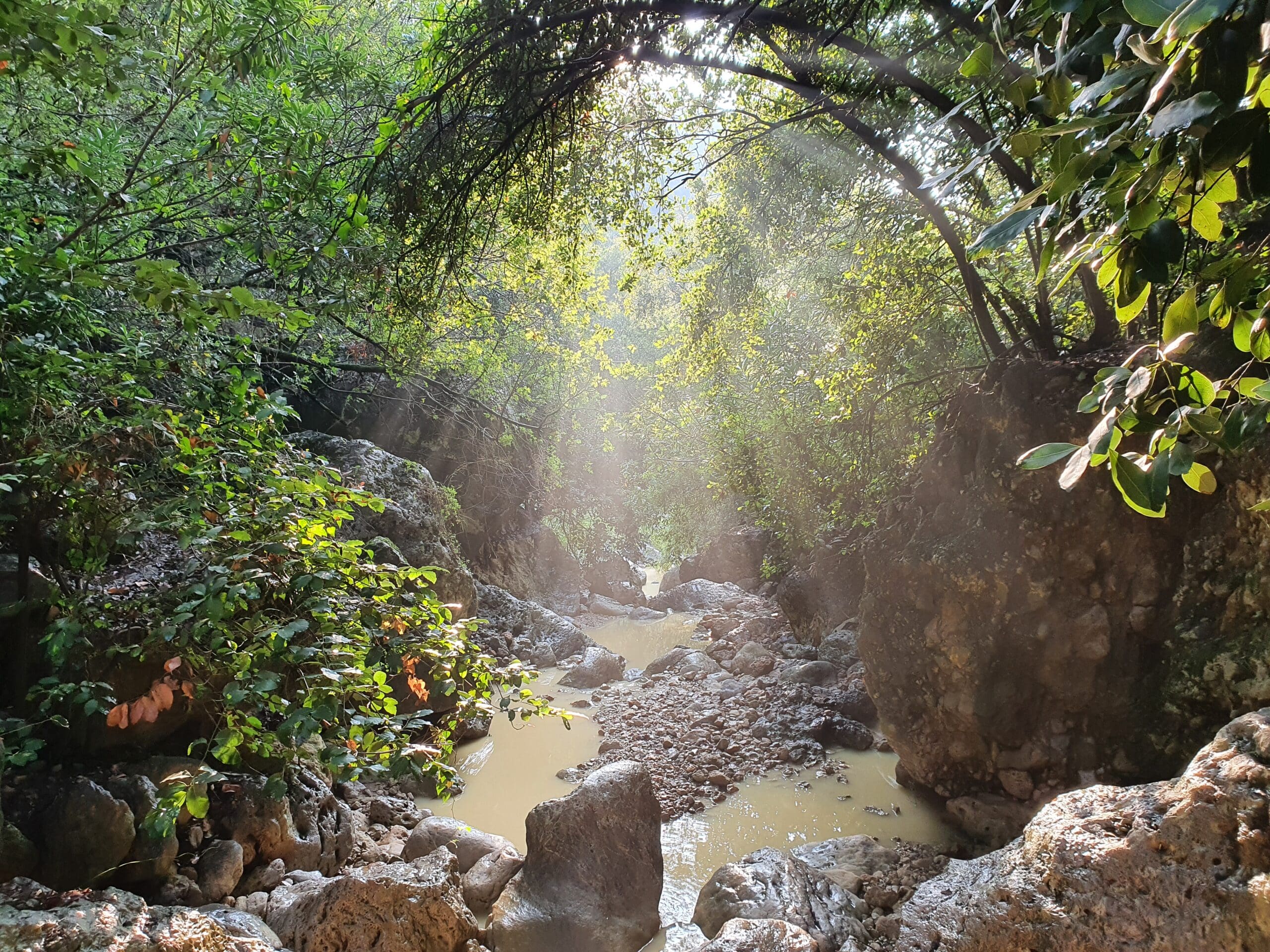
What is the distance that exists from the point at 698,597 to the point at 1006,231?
1687 centimetres

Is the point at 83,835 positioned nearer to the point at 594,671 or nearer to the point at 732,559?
the point at 594,671

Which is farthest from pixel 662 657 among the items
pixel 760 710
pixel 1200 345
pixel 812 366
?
pixel 1200 345

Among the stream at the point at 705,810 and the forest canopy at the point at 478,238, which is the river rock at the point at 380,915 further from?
the stream at the point at 705,810

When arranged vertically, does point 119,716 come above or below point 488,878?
above

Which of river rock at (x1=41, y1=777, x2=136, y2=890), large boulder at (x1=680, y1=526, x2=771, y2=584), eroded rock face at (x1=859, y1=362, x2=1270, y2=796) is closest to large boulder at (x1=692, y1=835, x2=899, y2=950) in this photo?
eroded rock face at (x1=859, y1=362, x2=1270, y2=796)

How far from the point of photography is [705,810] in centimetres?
589

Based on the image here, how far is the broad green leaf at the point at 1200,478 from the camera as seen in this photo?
2.22 feet

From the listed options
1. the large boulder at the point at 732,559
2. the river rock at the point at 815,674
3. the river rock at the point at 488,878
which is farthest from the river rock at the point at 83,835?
the large boulder at the point at 732,559

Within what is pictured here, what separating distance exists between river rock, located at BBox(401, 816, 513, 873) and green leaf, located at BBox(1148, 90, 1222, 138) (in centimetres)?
548

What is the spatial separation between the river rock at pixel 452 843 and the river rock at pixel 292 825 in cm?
51

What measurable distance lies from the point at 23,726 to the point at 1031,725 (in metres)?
5.66

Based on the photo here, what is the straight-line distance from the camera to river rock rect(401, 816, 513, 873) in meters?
4.82

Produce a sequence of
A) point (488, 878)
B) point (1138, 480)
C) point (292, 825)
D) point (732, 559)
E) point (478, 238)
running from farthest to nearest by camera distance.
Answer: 1. point (732, 559)
2. point (488, 878)
3. point (292, 825)
4. point (478, 238)
5. point (1138, 480)

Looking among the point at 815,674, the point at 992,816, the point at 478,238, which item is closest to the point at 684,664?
the point at 815,674
